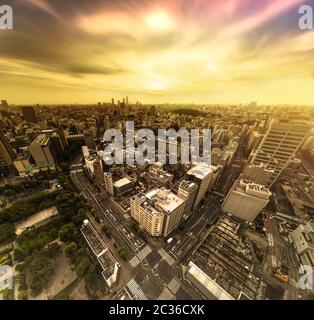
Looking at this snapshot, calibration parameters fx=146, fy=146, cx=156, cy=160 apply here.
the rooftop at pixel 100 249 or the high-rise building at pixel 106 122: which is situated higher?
the high-rise building at pixel 106 122

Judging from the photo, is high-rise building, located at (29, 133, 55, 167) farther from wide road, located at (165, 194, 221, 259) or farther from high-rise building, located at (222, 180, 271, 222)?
high-rise building, located at (222, 180, 271, 222)

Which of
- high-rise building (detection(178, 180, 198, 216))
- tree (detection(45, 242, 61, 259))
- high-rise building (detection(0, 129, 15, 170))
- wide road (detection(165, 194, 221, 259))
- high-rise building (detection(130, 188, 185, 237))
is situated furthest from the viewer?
high-rise building (detection(0, 129, 15, 170))

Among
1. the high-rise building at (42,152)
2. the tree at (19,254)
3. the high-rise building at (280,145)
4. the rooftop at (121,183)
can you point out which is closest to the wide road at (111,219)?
the rooftop at (121,183)

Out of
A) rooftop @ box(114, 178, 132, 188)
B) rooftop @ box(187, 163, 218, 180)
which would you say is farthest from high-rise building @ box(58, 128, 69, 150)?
rooftop @ box(187, 163, 218, 180)

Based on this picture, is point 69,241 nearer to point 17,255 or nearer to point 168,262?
point 17,255

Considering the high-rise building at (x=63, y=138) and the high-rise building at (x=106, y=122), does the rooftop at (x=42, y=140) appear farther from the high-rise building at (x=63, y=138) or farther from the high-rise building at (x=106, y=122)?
the high-rise building at (x=106, y=122)
